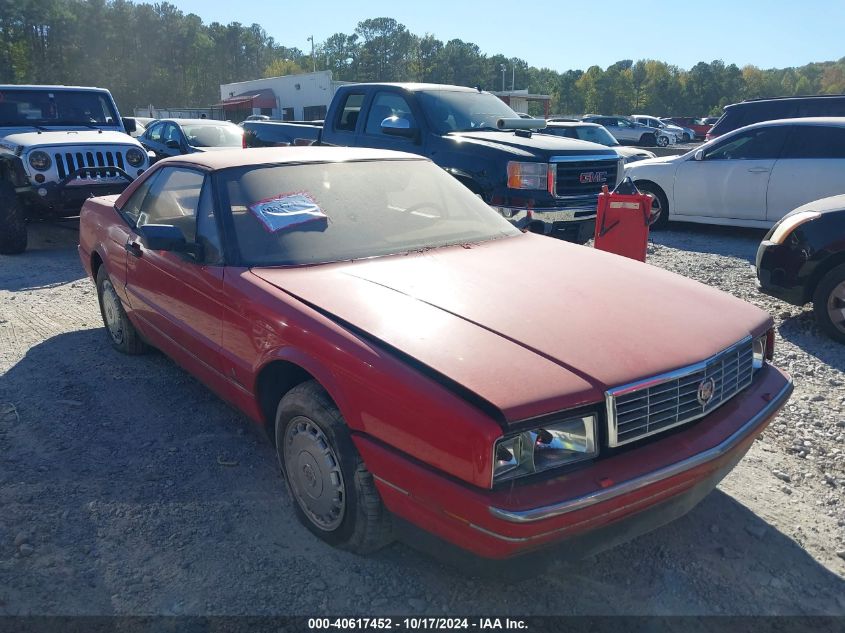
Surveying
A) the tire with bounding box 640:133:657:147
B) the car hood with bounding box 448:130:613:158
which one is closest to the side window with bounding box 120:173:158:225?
the car hood with bounding box 448:130:613:158

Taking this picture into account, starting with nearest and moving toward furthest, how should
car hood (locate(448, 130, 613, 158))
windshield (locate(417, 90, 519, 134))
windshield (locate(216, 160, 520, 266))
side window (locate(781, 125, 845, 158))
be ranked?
1. windshield (locate(216, 160, 520, 266))
2. car hood (locate(448, 130, 613, 158))
3. windshield (locate(417, 90, 519, 134))
4. side window (locate(781, 125, 845, 158))

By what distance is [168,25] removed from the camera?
93.4 meters

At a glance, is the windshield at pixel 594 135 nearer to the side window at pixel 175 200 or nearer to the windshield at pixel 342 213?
the windshield at pixel 342 213

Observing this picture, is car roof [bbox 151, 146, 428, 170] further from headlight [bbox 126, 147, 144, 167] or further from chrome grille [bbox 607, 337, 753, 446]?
headlight [bbox 126, 147, 144, 167]

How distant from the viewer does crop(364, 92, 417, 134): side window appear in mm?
7641

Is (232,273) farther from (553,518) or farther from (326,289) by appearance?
(553,518)

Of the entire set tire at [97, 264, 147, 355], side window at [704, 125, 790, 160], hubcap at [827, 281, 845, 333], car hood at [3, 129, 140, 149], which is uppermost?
car hood at [3, 129, 140, 149]

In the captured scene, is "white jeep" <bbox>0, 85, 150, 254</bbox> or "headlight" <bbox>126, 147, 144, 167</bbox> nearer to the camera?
"white jeep" <bbox>0, 85, 150, 254</bbox>

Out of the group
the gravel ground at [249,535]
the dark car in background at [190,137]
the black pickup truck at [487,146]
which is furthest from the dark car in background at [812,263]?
the dark car in background at [190,137]

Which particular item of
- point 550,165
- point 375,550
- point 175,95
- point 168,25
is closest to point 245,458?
point 375,550

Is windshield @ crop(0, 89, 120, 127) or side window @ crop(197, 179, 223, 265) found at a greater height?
windshield @ crop(0, 89, 120, 127)

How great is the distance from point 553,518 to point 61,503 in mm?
2336

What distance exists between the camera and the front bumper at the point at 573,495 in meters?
1.99

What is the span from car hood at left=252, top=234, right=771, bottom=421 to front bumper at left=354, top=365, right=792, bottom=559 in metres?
0.25
